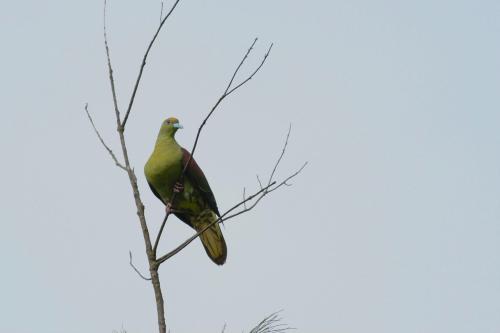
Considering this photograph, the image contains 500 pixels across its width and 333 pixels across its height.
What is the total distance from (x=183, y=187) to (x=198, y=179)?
135mm

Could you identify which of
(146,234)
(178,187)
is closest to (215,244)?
(178,187)

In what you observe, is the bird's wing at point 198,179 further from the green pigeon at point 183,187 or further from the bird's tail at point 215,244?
the bird's tail at point 215,244

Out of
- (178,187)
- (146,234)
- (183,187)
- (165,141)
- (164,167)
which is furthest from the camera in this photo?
(165,141)

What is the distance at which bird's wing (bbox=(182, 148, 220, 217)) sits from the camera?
4.89 m

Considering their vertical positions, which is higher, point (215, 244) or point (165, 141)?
point (165, 141)

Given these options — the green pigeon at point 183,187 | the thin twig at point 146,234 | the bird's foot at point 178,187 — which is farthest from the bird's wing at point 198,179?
the thin twig at point 146,234

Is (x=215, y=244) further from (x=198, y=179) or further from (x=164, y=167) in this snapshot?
(x=164, y=167)

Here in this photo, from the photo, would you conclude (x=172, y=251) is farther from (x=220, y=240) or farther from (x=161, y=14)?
(x=220, y=240)

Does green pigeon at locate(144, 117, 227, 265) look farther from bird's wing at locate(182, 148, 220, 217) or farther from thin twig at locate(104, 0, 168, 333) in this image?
thin twig at locate(104, 0, 168, 333)

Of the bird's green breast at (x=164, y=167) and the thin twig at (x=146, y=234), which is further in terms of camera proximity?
the bird's green breast at (x=164, y=167)

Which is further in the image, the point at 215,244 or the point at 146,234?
the point at 215,244

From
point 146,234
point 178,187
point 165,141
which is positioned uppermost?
point 165,141

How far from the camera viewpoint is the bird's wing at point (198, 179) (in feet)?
16.0

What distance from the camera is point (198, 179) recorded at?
4949 mm
